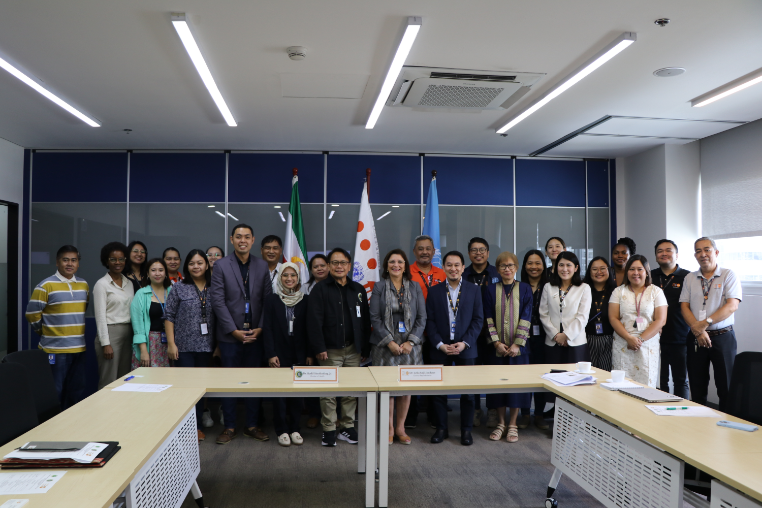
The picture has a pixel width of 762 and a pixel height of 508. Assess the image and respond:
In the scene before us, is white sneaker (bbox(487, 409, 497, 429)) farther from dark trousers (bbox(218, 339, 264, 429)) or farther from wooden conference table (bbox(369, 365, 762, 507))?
dark trousers (bbox(218, 339, 264, 429))

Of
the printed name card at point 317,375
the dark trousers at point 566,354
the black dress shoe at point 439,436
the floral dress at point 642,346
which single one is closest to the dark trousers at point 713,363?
the floral dress at point 642,346

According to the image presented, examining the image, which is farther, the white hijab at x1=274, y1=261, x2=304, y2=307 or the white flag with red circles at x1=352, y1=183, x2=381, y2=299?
the white flag with red circles at x1=352, y1=183, x2=381, y2=299

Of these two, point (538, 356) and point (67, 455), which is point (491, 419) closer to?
point (538, 356)

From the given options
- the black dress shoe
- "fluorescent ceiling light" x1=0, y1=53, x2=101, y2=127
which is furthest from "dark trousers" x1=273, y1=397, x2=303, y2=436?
"fluorescent ceiling light" x1=0, y1=53, x2=101, y2=127

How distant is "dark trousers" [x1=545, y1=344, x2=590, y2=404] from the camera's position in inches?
179

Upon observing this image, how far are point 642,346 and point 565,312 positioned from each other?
0.66 meters

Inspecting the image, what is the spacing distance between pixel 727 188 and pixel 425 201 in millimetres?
3300

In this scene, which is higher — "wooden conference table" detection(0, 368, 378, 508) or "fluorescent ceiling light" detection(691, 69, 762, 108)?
"fluorescent ceiling light" detection(691, 69, 762, 108)

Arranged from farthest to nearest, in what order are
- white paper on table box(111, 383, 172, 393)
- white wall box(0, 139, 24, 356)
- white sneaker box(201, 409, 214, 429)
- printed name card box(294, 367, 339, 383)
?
1. white wall box(0, 139, 24, 356)
2. white sneaker box(201, 409, 214, 429)
3. printed name card box(294, 367, 339, 383)
4. white paper on table box(111, 383, 172, 393)

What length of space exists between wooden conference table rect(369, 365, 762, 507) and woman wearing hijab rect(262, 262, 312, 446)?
100cm

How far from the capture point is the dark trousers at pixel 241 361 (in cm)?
449

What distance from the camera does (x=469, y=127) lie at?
541 centimetres

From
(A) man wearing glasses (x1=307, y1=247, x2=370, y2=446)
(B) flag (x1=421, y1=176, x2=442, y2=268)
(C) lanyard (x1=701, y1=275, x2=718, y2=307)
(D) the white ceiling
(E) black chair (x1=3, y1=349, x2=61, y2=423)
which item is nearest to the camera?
(E) black chair (x1=3, y1=349, x2=61, y2=423)

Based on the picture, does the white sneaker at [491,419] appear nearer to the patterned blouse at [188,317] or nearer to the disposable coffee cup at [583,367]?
the disposable coffee cup at [583,367]
